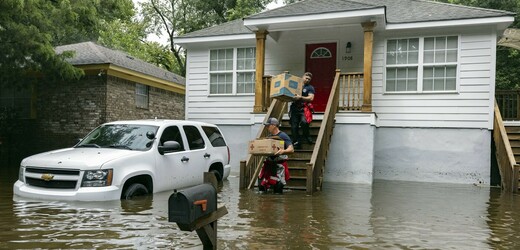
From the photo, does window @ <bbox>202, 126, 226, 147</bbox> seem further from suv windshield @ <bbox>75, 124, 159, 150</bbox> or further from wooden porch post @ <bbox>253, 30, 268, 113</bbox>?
wooden porch post @ <bbox>253, 30, 268, 113</bbox>

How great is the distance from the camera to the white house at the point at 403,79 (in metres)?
12.0

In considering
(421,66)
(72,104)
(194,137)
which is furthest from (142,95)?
(421,66)

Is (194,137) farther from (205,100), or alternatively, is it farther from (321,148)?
(205,100)

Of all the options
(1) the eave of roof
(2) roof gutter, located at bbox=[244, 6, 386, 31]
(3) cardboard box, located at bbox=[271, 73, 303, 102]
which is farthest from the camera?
(1) the eave of roof

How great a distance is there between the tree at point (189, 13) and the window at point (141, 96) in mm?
13027

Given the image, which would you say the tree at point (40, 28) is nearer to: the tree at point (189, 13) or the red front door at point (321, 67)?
the red front door at point (321, 67)

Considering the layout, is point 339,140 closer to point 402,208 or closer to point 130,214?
point 402,208

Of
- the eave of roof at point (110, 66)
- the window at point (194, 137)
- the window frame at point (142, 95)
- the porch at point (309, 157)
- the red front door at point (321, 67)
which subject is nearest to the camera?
the window at point (194, 137)

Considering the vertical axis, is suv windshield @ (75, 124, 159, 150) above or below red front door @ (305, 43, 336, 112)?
below

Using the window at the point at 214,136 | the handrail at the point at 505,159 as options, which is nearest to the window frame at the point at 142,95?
the window at the point at 214,136

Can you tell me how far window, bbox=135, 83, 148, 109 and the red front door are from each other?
24.4 ft

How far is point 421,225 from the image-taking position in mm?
6242

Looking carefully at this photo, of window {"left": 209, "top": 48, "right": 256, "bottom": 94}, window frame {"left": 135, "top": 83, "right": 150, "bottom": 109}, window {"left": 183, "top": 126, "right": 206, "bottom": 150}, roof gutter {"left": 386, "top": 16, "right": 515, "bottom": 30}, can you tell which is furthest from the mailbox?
window frame {"left": 135, "top": 83, "right": 150, "bottom": 109}

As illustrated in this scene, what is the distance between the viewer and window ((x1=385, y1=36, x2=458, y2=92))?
42.1 feet
